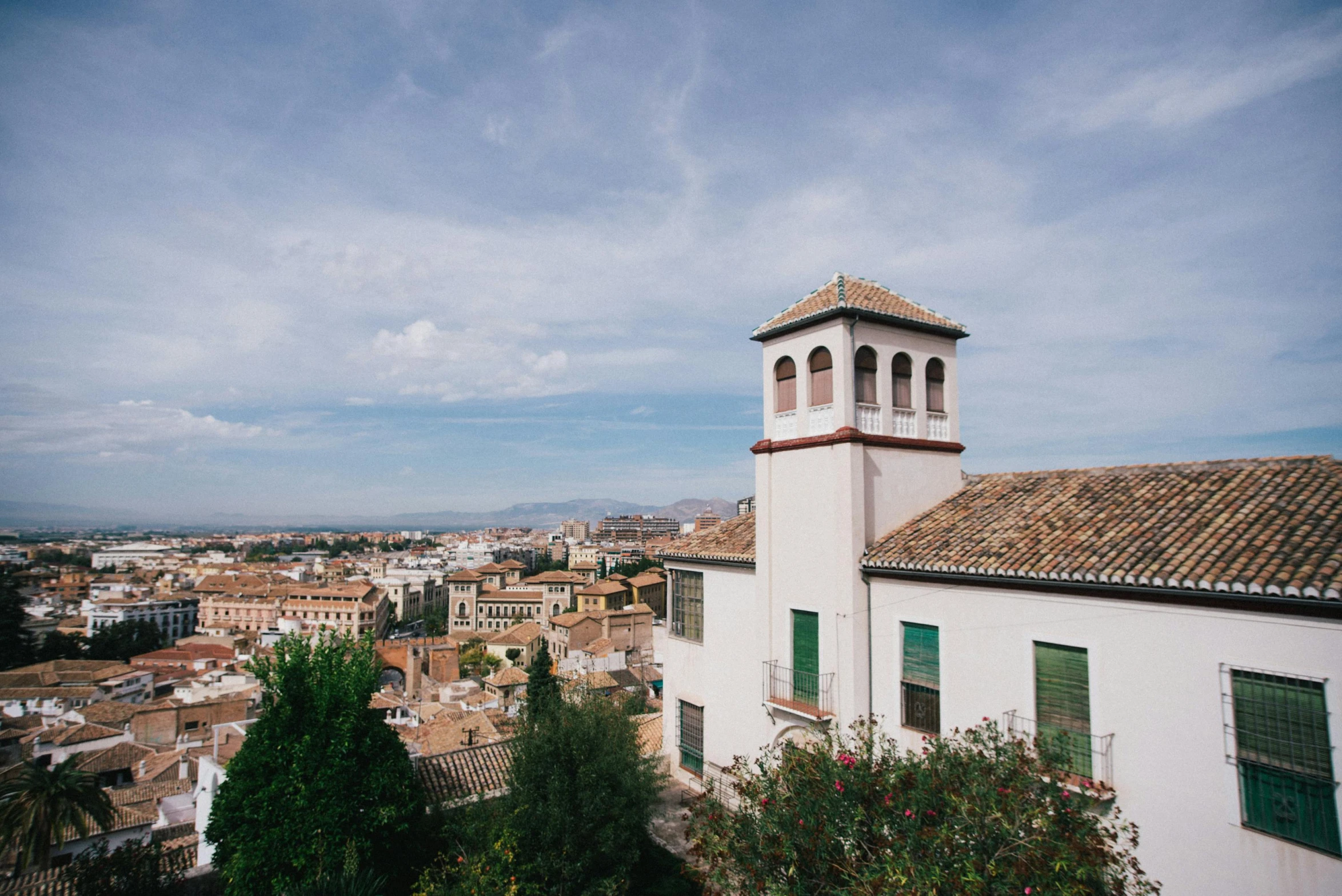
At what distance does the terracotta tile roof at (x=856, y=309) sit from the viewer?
11812 mm

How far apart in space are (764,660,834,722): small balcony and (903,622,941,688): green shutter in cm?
122

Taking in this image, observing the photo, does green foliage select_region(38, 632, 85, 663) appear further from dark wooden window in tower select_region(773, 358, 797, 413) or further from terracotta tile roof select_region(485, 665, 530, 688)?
dark wooden window in tower select_region(773, 358, 797, 413)

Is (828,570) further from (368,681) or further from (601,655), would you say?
(601,655)

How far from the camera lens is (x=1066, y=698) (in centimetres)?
871

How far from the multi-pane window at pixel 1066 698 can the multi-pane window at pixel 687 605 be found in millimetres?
7356

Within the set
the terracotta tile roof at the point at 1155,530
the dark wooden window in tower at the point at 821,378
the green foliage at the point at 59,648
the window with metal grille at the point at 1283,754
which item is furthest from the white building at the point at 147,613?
the window with metal grille at the point at 1283,754

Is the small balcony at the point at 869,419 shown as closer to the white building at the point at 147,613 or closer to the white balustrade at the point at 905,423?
the white balustrade at the point at 905,423

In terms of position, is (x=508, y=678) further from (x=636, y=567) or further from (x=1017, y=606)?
(x=636, y=567)

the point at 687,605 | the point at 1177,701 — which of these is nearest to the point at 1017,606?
the point at 1177,701

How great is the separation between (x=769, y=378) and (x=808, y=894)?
8888mm

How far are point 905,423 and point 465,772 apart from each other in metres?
13.3

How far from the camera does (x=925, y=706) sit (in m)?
10.3

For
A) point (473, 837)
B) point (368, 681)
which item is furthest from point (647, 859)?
point (368, 681)

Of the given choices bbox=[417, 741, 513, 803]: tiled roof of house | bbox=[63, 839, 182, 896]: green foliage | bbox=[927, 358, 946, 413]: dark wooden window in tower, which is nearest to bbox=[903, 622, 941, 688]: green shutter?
bbox=[927, 358, 946, 413]: dark wooden window in tower
